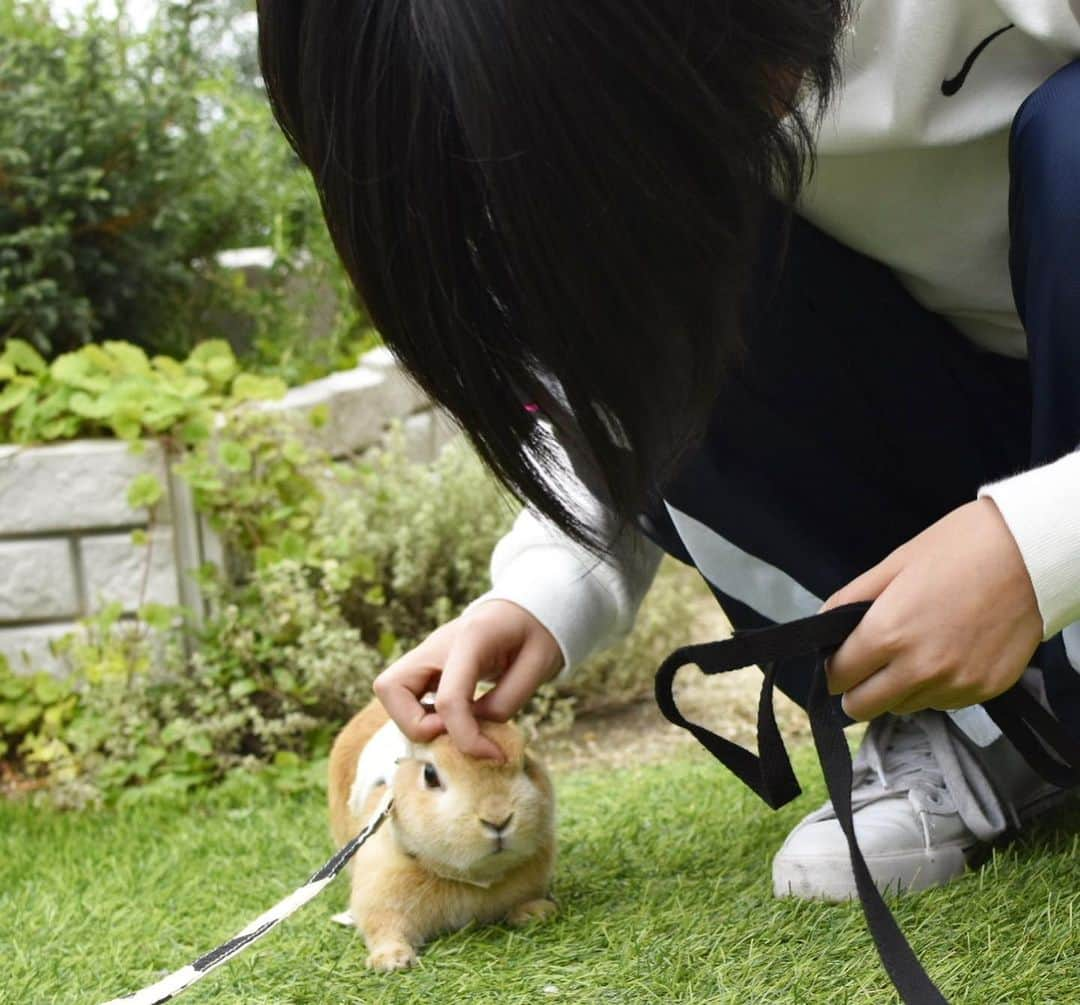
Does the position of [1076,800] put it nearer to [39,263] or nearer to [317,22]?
[317,22]

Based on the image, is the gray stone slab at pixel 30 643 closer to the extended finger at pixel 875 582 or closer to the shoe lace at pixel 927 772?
the shoe lace at pixel 927 772

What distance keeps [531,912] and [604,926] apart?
0.10 meters

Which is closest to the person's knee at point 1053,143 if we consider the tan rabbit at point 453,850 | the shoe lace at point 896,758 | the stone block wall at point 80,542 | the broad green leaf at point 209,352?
the shoe lace at point 896,758

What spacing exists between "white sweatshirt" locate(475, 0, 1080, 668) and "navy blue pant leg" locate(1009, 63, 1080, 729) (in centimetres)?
6

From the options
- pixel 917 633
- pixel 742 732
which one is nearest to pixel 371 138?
pixel 917 633

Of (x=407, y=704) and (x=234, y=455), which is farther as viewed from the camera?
(x=234, y=455)

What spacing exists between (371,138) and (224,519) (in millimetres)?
1986

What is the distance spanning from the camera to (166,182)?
3395 mm

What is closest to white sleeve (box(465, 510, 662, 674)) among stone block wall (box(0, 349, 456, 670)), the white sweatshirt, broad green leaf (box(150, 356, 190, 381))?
the white sweatshirt

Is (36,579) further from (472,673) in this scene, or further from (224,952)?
(224,952)

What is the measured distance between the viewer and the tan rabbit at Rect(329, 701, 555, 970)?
1.60 m

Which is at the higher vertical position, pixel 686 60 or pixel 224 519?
pixel 686 60

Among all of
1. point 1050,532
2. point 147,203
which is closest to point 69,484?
point 147,203

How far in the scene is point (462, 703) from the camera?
5.25ft
